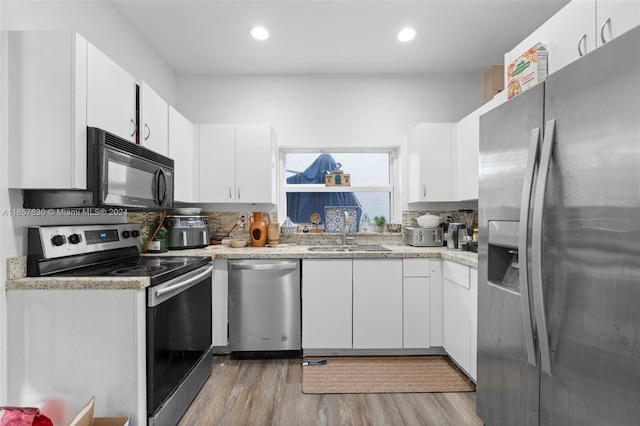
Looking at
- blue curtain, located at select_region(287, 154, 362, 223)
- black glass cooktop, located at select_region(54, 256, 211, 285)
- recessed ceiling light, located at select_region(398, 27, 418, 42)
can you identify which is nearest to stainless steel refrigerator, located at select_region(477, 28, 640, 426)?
recessed ceiling light, located at select_region(398, 27, 418, 42)

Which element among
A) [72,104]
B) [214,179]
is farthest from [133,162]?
[214,179]

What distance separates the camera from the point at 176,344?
1894mm

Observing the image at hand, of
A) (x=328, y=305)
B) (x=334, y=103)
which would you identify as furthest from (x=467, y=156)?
(x=328, y=305)

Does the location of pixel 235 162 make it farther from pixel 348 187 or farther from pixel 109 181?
pixel 109 181

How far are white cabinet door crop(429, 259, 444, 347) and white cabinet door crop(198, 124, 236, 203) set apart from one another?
6.13 ft

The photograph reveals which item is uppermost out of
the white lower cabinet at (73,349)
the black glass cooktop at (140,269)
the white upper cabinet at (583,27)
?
the white upper cabinet at (583,27)

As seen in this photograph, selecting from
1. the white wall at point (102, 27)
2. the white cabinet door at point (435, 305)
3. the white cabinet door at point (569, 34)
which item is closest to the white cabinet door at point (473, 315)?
the white cabinet door at point (435, 305)

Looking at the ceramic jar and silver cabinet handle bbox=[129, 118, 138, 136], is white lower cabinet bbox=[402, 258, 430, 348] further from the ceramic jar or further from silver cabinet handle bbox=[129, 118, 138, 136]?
silver cabinet handle bbox=[129, 118, 138, 136]

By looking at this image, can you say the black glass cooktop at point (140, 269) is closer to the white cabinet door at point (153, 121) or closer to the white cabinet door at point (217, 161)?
the white cabinet door at point (153, 121)

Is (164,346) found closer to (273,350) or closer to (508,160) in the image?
(273,350)

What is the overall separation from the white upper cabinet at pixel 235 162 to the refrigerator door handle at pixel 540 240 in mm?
2315

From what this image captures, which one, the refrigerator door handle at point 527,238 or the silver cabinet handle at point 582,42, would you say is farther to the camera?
the silver cabinet handle at point 582,42

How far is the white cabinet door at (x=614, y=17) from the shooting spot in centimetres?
119

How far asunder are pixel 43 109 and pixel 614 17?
2.37m
